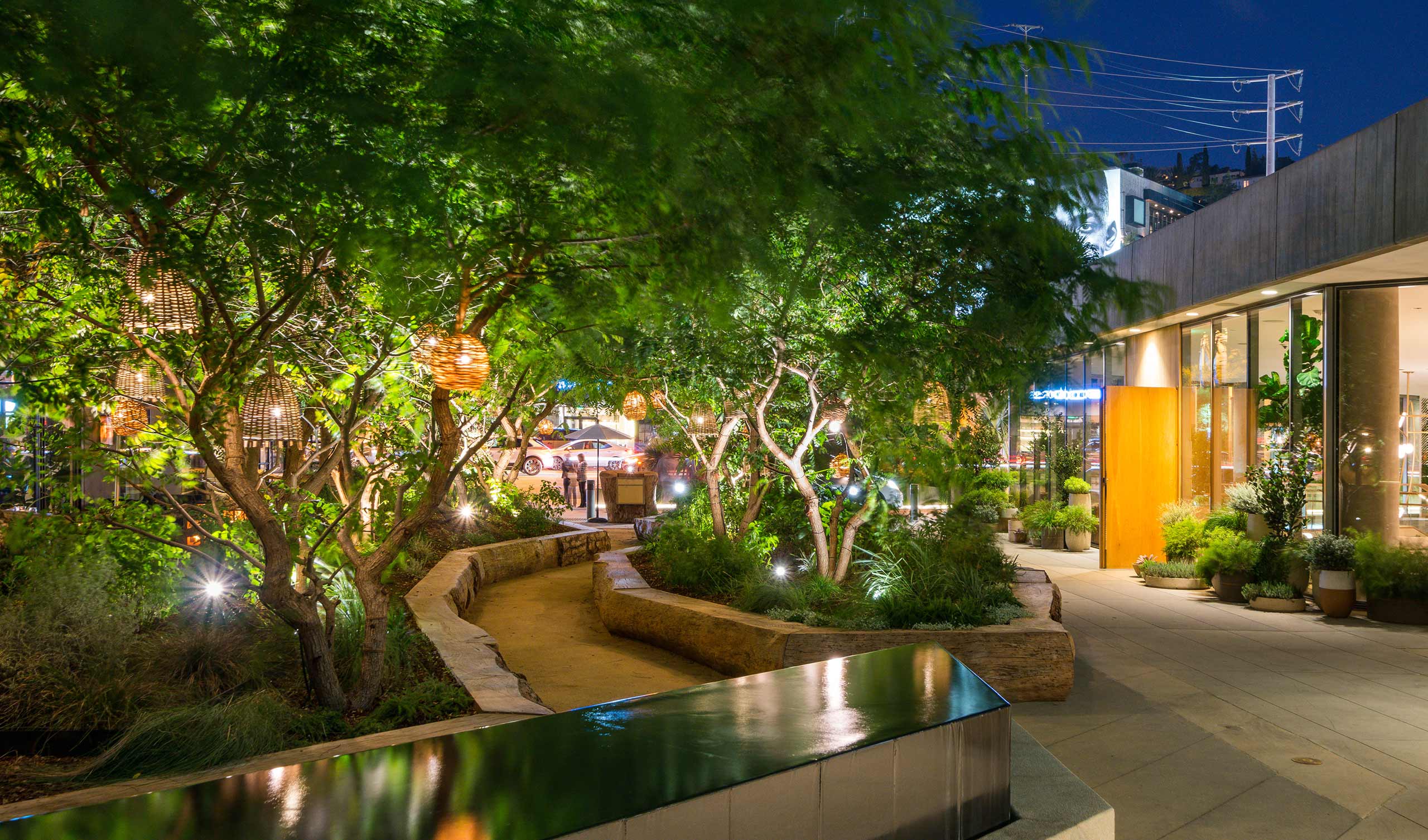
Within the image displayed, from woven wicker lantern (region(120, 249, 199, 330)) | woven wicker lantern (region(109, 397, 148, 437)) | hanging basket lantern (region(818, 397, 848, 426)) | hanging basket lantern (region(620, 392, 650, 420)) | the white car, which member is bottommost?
the white car

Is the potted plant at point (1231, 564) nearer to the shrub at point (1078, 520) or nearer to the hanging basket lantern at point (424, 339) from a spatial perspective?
the shrub at point (1078, 520)

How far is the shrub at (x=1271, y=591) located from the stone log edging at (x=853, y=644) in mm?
4374

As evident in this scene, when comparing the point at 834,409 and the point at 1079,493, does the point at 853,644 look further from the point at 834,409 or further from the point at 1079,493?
the point at 1079,493

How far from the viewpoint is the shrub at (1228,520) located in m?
13.5

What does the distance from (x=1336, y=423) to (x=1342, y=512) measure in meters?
1.08

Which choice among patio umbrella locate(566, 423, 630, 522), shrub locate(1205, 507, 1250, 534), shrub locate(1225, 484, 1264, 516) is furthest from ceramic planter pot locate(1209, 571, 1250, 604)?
patio umbrella locate(566, 423, 630, 522)

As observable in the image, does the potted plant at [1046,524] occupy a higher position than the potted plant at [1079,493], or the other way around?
the potted plant at [1079,493]

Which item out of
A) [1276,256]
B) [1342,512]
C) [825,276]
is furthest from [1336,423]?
[825,276]

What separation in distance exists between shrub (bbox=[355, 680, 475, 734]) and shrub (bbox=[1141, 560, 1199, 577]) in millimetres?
11217

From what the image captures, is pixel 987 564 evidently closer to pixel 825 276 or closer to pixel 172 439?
pixel 825 276

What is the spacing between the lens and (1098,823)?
3588 mm

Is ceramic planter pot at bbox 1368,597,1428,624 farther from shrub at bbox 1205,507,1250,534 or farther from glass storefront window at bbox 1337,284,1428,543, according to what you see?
shrub at bbox 1205,507,1250,534

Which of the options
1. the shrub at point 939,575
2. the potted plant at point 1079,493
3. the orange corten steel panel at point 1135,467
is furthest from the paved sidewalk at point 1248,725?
the potted plant at point 1079,493

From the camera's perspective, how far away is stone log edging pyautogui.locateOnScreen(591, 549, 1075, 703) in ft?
24.0
